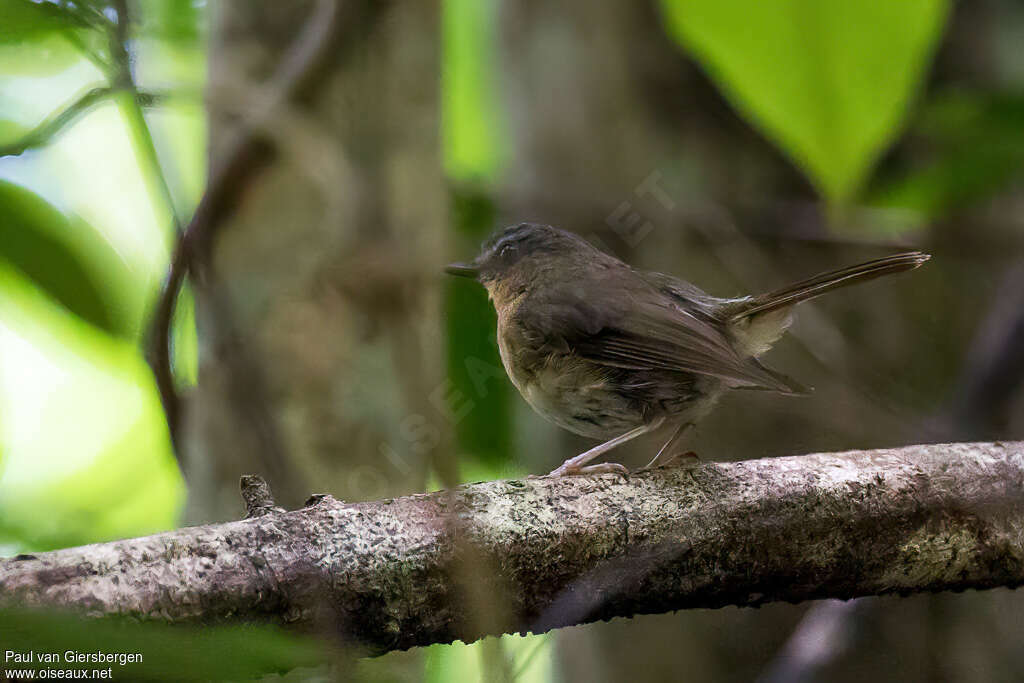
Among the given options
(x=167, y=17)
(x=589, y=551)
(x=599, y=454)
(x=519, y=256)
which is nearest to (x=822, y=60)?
(x=589, y=551)

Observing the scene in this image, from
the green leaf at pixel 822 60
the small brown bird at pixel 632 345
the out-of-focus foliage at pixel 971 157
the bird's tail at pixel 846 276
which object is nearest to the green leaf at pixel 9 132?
the green leaf at pixel 822 60

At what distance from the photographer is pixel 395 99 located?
8.88ft

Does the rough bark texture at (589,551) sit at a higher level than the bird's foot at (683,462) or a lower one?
lower

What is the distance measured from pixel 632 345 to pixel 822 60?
Result: 1.05 m

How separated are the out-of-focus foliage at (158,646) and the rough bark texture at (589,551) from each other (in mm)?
660

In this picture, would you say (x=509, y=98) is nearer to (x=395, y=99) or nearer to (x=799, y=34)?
(x=395, y=99)

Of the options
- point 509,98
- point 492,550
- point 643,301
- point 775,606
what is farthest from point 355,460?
point 509,98

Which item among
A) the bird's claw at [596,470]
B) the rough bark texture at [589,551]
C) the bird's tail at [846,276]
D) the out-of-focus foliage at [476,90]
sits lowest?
the rough bark texture at [589,551]

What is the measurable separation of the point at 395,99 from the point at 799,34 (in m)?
1.37

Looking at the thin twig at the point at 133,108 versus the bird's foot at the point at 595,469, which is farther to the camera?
the bird's foot at the point at 595,469

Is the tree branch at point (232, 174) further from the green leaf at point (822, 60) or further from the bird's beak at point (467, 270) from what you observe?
the green leaf at point (822, 60)
